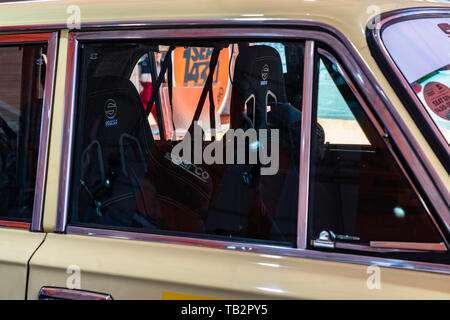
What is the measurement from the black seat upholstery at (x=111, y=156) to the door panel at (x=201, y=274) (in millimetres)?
184

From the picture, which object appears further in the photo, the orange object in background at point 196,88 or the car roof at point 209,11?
the orange object in background at point 196,88

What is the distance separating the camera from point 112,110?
178cm

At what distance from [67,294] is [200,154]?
0.88 metres

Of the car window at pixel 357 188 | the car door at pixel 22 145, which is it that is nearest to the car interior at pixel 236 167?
the car window at pixel 357 188

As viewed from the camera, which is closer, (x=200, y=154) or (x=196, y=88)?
(x=200, y=154)

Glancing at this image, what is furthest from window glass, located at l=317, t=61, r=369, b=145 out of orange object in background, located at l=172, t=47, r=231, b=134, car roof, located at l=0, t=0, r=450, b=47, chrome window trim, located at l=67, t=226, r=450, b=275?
orange object in background, located at l=172, t=47, r=231, b=134

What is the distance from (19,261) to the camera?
147 cm

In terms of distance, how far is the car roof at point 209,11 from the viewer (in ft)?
4.30

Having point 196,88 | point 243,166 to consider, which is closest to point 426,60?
point 243,166

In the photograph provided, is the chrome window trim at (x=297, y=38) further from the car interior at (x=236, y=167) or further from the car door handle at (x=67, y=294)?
the car door handle at (x=67, y=294)

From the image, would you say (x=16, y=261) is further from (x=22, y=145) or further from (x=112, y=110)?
(x=112, y=110)
